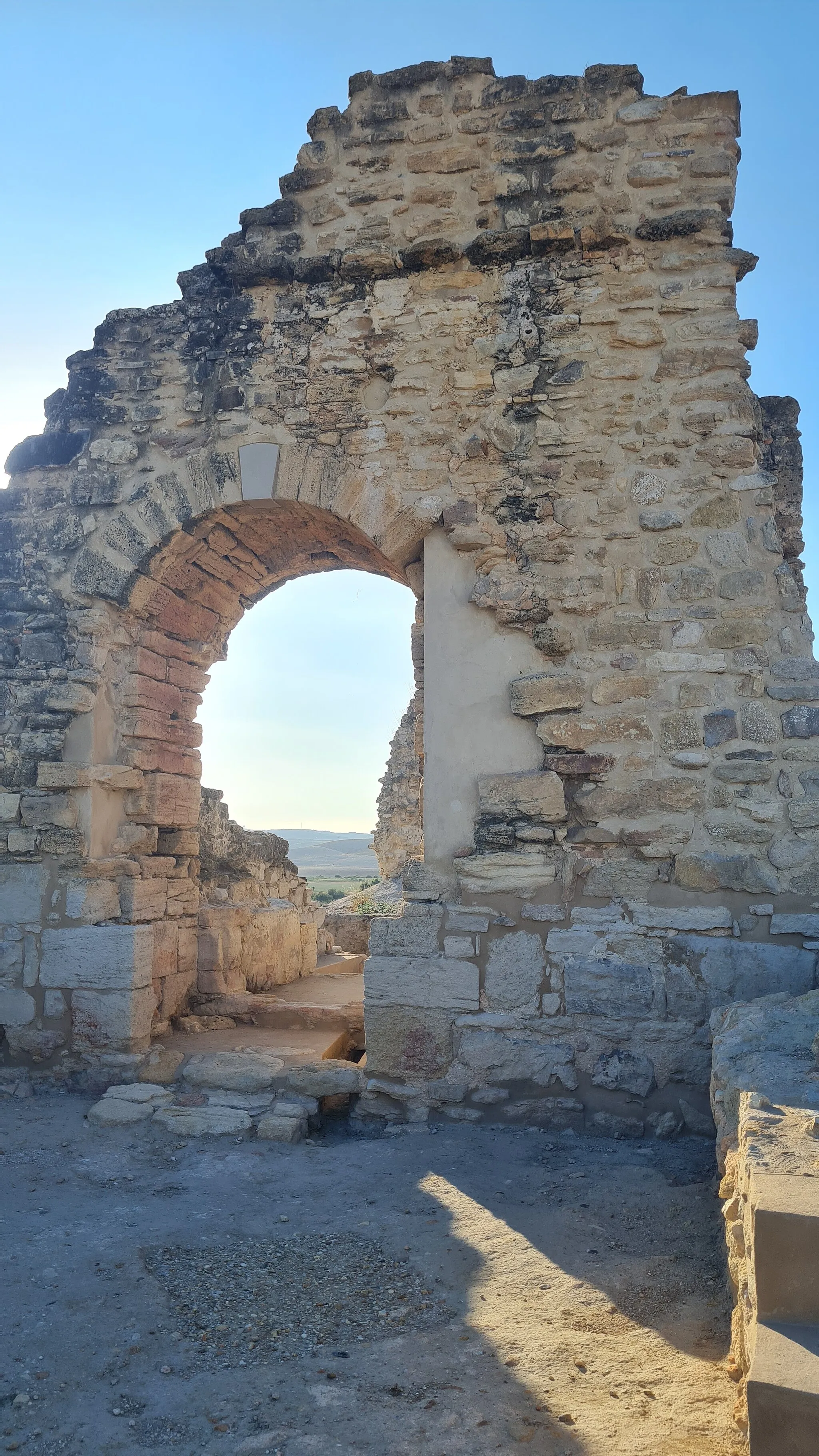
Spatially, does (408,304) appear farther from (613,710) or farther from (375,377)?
(613,710)

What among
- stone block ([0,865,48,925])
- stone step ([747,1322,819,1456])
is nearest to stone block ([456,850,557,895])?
stone block ([0,865,48,925])

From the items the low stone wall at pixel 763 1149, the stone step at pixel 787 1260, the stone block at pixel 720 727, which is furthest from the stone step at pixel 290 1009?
the stone step at pixel 787 1260

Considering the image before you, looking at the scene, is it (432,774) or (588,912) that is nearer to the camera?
(588,912)

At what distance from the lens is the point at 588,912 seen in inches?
168

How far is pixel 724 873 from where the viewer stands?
13.6ft

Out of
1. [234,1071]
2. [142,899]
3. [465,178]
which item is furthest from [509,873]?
[465,178]

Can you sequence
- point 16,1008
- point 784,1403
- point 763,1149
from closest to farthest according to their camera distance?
point 784,1403
point 763,1149
point 16,1008

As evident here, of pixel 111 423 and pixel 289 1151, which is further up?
pixel 111 423

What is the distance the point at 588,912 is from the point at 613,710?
0.99 metres

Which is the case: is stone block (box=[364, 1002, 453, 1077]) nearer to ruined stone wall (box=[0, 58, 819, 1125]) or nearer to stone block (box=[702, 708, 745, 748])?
ruined stone wall (box=[0, 58, 819, 1125])

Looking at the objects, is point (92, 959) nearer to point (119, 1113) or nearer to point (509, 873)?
point (119, 1113)

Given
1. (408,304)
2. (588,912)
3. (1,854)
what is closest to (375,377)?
(408,304)

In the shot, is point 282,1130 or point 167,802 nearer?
point 282,1130

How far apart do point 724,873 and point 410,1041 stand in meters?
1.70
